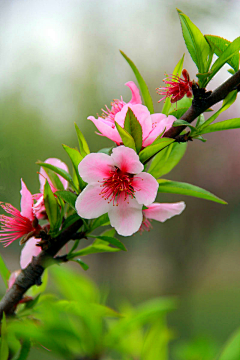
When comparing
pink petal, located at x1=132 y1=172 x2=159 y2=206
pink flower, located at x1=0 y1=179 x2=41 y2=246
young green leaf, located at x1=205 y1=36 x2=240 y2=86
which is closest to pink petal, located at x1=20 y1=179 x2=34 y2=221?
pink flower, located at x1=0 y1=179 x2=41 y2=246

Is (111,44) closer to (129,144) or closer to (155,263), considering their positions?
(155,263)

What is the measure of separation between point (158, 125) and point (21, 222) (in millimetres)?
167

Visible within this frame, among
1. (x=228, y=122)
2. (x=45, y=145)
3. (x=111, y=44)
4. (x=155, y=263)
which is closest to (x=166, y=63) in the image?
(x=111, y=44)

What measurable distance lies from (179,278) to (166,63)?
1.67m

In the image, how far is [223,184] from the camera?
202 centimetres

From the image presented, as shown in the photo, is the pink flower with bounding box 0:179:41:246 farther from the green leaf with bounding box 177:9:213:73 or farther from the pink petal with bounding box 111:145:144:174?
the green leaf with bounding box 177:9:213:73

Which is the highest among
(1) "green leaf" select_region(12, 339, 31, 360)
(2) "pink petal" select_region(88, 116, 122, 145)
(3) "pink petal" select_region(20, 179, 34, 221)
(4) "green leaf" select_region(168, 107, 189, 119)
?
(4) "green leaf" select_region(168, 107, 189, 119)

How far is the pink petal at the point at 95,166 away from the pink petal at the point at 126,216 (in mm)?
31

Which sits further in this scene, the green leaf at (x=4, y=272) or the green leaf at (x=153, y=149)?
the green leaf at (x=4, y=272)

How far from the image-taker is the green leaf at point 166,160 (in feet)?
1.00

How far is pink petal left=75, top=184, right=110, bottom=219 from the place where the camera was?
235 millimetres

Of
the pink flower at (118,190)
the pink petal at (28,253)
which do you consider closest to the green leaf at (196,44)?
the pink flower at (118,190)

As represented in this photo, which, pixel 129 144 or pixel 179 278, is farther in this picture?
pixel 179 278

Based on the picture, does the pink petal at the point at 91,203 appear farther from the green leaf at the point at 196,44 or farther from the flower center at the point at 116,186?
the green leaf at the point at 196,44
